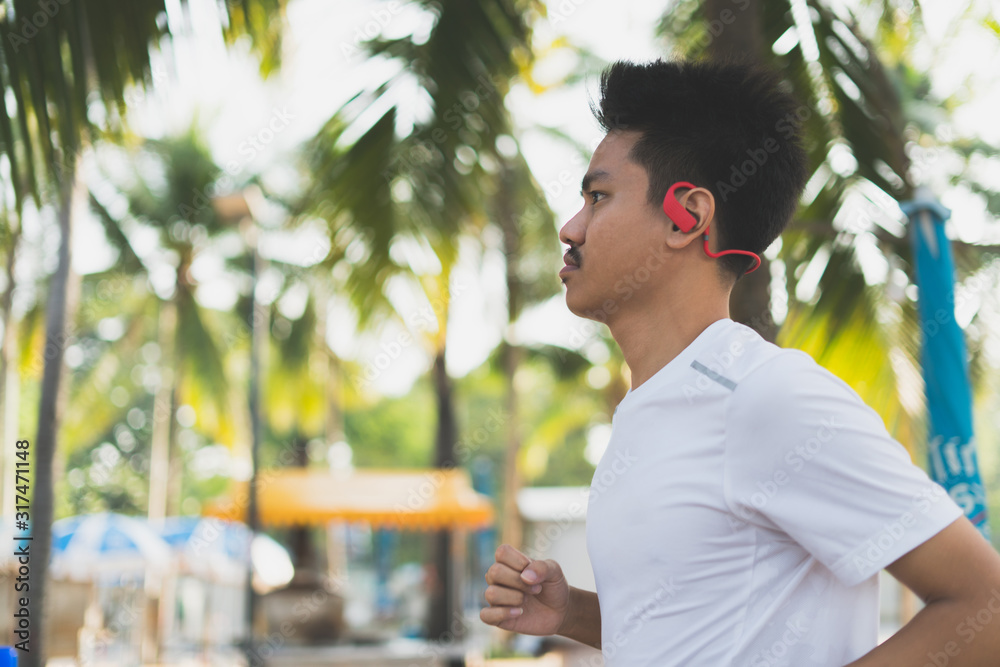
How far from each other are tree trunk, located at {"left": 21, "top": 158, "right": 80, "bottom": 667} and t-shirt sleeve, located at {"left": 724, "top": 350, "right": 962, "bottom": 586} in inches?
141

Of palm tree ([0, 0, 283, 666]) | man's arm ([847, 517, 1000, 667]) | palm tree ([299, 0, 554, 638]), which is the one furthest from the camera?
palm tree ([299, 0, 554, 638])

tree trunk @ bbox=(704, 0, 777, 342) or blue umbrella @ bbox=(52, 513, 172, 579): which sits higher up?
tree trunk @ bbox=(704, 0, 777, 342)

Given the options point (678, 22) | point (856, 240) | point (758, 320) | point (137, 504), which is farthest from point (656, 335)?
point (137, 504)

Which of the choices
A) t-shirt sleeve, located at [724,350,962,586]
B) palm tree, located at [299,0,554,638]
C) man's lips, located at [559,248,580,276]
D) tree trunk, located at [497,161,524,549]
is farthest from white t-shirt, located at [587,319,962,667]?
tree trunk, located at [497,161,524,549]

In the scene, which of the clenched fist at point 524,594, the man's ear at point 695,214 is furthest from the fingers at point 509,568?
the man's ear at point 695,214

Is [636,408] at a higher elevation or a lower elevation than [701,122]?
lower

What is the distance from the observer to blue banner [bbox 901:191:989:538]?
2.92 meters

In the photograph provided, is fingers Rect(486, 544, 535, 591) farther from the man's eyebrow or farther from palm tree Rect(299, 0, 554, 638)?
palm tree Rect(299, 0, 554, 638)

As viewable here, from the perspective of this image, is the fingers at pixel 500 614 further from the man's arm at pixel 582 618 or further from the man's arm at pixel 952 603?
the man's arm at pixel 952 603

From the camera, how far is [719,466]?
1.13m

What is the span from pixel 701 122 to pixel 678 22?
15.8 feet

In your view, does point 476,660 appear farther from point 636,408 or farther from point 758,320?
point 636,408

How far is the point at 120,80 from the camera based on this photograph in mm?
2652

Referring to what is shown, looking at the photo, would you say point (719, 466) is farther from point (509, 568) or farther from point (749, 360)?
point (509, 568)
